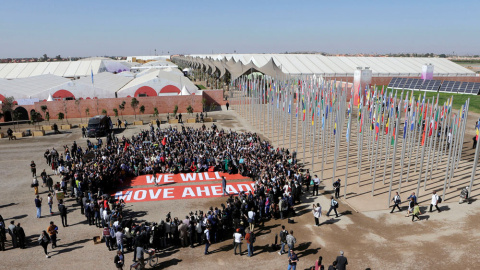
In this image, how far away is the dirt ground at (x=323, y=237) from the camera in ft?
44.9

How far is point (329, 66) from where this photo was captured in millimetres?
87812

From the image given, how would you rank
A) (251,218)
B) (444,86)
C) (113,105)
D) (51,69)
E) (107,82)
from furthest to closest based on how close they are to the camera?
(51,69), (107,82), (444,86), (113,105), (251,218)

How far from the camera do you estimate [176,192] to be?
840 inches

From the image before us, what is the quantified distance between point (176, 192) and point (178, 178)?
8.52ft

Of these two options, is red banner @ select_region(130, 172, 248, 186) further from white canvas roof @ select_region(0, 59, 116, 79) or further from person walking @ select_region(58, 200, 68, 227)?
white canvas roof @ select_region(0, 59, 116, 79)

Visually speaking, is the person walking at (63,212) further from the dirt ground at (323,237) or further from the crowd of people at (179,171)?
the dirt ground at (323,237)

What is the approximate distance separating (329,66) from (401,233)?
7680 centimetres

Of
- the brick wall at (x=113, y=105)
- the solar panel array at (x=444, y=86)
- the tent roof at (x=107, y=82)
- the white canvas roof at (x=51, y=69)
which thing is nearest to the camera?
the brick wall at (x=113, y=105)

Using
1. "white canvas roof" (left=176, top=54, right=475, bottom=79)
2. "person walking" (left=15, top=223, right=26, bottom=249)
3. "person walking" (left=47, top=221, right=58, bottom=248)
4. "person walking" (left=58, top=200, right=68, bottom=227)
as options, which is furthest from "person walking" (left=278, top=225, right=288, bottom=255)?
"white canvas roof" (left=176, top=54, right=475, bottom=79)

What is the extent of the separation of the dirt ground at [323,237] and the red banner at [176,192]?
73 cm

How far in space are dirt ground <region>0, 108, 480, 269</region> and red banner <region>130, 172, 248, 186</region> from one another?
3515 millimetres

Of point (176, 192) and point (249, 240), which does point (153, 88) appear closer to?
point (176, 192)

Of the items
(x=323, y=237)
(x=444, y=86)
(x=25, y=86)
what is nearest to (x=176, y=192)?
(x=323, y=237)

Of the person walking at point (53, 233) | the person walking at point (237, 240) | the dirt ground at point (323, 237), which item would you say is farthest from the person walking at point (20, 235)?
the person walking at point (237, 240)
